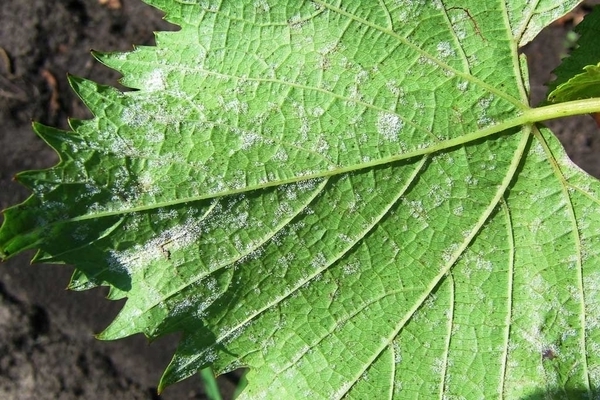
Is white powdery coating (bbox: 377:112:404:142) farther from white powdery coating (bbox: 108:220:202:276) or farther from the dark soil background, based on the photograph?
the dark soil background

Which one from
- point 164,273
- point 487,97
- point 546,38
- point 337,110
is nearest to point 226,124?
point 337,110

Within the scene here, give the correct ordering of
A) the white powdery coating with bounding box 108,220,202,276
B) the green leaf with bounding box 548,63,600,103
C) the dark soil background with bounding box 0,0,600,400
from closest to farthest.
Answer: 1. the green leaf with bounding box 548,63,600,103
2. the white powdery coating with bounding box 108,220,202,276
3. the dark soil background with bounding box 0,0,600,400

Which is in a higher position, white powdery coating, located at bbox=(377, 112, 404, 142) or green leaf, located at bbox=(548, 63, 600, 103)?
white powdery coating, located at bbox=(377, 112, 404, 142)

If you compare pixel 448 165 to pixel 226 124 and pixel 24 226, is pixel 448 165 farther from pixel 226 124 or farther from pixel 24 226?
pixel 24 226

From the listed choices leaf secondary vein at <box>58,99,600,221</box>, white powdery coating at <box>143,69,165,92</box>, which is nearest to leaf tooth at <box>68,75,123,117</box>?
white powdery coating at <box>143,69,165,92</box>

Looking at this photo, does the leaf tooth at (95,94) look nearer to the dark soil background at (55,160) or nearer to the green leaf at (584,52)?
the green leaf at (584,52)

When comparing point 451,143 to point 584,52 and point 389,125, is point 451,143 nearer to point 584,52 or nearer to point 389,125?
point 389,125

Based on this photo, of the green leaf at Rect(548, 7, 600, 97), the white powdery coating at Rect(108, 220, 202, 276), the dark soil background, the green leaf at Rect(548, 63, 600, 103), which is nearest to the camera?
the green leaf at Rect(548, 63, 600, 103)

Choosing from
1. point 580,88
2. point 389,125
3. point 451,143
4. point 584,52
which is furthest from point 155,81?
point 584,52

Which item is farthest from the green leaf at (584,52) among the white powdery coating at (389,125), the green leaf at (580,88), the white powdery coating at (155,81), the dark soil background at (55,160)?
the dark soil background at (55,160)
